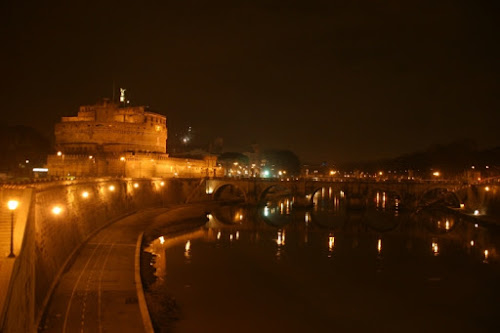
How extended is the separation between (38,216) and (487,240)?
129ft

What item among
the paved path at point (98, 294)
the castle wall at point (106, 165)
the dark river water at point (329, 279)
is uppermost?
the castle wall at point (106, 165)

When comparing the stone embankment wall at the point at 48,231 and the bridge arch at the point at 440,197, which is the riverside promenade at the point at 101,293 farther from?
the bridge arch at the point at 440,197

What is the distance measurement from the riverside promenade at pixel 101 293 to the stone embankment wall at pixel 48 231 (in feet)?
1.85

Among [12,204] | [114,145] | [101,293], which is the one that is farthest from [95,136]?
[12,204]

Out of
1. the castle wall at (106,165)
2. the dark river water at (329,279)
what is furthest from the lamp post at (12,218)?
the castle wall at (106,165)

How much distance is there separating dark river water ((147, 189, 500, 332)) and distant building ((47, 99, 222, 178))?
1894 centimetres

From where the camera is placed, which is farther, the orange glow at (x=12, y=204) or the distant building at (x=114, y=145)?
the distant building at (x=114, y=145)

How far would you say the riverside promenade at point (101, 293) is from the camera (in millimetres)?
14929

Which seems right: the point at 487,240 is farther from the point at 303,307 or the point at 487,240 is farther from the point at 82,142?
the point at 82,142

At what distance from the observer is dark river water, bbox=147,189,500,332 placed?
20.2 m

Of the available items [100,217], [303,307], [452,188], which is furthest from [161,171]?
[303,307]

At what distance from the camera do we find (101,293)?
17953 mm

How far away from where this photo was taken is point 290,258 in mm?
32750

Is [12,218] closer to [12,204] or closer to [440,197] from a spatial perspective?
[12,204]
